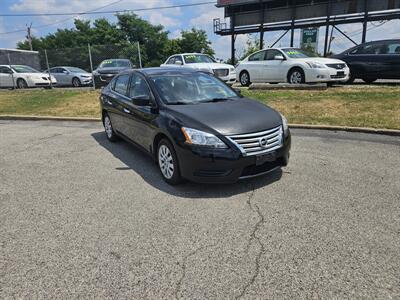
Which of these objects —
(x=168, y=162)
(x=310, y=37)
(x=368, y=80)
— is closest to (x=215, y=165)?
(x=168, y=162)

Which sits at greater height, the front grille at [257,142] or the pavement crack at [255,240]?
the front grille at [257,142]

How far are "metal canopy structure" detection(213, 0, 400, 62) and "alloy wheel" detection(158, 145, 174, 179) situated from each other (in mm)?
28972

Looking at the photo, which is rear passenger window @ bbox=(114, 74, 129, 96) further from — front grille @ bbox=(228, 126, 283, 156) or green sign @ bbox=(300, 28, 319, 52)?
green sign @ bbox=(300, 28, 319, 52)

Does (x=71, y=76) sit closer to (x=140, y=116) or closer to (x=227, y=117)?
(x=140, y=116)

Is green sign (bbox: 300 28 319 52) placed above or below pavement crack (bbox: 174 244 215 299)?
above

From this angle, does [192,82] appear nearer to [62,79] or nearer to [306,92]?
[306,92]

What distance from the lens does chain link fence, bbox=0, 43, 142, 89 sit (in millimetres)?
16288

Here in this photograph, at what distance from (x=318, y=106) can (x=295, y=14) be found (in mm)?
25386

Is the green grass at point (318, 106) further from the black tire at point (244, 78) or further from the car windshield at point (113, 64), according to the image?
the car windshield at point (113, 64)

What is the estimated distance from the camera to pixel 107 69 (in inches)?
608

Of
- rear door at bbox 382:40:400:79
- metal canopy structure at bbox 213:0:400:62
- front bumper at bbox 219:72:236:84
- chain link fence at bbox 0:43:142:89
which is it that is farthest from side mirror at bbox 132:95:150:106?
metal canopy structure at bbox 213:0:400:62

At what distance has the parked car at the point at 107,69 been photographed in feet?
47.8

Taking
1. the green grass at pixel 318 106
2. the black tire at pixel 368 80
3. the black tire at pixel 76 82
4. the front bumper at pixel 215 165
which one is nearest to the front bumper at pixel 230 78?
the green grass at pixel 318 106

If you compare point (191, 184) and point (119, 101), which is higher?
point (119, 101)
